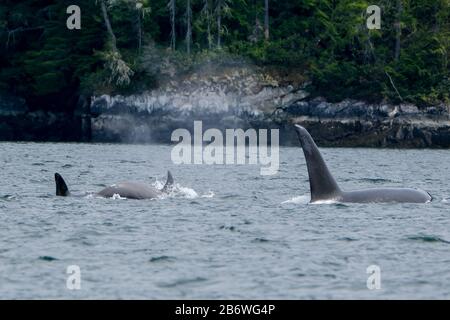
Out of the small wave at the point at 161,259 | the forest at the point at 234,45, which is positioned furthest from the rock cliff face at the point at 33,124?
the small wave at the point at 161,259

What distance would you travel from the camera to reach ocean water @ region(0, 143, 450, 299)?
1723 cm

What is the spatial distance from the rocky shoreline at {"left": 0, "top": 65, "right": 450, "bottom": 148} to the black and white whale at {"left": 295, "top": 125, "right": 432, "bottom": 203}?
46.8m

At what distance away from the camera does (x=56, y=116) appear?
274 ft

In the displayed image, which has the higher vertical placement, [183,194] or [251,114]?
[251,114]

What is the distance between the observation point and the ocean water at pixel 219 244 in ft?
56.5

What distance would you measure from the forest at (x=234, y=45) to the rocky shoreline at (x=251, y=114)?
105cm

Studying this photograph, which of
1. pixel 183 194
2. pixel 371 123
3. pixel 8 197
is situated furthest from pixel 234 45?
pixel 8 197

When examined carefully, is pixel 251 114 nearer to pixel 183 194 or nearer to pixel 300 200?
pixel 183 194

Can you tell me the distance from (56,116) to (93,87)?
601 cm

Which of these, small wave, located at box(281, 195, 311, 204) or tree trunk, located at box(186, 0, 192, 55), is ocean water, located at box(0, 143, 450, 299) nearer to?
small wave, located at box(281, 195, 311, 204)

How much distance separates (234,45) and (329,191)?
182 feet

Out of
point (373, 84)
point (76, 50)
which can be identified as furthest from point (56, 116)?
point (373, 84)

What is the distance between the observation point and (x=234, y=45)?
267 ft

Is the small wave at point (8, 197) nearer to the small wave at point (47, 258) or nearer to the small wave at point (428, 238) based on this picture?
the small wave at point (47, 258)
